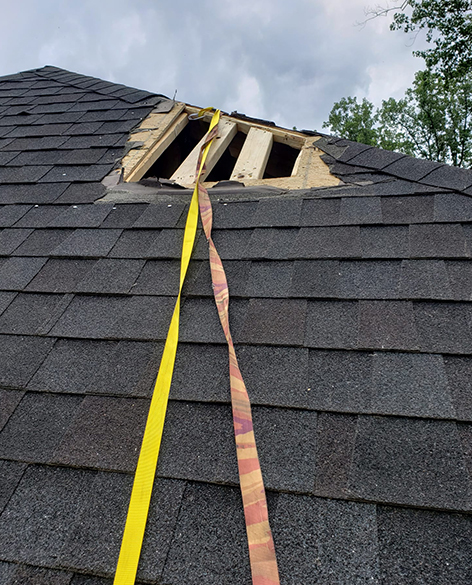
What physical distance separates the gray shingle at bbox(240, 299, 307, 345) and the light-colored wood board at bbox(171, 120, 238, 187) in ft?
4.34

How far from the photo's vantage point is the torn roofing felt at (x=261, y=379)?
2.90 ft

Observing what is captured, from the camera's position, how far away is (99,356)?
1.40m

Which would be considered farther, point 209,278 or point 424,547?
point 209,278

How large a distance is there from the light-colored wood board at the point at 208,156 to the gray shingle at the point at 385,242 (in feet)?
4.19

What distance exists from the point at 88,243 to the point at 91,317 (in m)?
0.58

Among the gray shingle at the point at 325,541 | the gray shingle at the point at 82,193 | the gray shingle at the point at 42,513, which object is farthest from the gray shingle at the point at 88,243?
the gray shingle at the point at 325,541

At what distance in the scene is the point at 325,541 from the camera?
34.0 inches

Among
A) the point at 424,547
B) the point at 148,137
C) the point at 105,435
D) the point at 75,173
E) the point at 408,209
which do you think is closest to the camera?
the point at 424,547

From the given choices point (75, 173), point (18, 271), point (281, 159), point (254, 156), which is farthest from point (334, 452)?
point (281, 159)

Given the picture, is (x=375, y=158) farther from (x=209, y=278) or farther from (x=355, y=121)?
(x=355, y=121)

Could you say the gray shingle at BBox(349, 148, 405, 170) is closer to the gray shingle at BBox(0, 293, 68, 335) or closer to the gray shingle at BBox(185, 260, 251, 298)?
the gray shingle at BBox(185, 260, 251, 298)

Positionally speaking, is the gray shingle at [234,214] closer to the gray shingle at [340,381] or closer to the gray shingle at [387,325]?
the gray shingle at [387,325]

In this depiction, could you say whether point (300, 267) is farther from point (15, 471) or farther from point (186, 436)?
point (15, 471)

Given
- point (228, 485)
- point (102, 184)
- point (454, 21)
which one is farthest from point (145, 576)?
point (454, 21)
